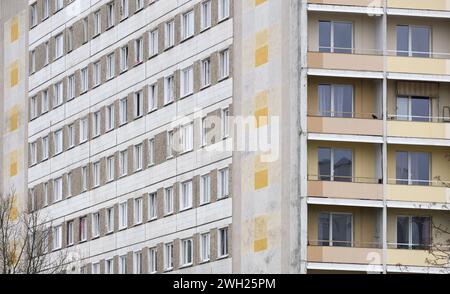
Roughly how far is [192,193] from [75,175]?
17241 millimetres

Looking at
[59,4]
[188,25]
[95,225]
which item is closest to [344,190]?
[188,25]

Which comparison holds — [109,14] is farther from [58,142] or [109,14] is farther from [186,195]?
[186,195]

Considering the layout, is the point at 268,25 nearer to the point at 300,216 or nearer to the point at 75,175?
the point at 300,216

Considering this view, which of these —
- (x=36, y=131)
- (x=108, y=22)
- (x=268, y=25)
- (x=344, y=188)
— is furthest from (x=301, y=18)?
(x=36, y=131)

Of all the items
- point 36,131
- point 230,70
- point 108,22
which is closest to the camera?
point 230,70

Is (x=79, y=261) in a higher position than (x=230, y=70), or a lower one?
lower

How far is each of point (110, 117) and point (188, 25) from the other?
12.3 meters

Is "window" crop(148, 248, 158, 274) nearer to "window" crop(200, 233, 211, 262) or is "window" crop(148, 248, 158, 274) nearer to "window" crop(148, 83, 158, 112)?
"window" crop(200, 233, 211, 262)

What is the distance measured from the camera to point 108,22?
9956cm

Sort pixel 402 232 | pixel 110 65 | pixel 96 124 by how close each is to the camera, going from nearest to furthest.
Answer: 1. pixel 402 232
2. pixel 110 65
3. pixel 96 124

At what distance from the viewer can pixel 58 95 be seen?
108 m
